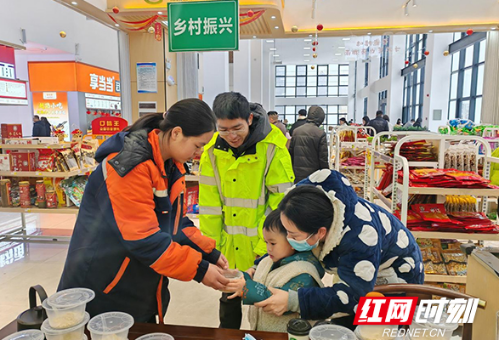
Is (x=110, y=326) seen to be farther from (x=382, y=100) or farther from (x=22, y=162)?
(x=382, y=100)

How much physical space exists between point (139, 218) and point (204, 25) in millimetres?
3330

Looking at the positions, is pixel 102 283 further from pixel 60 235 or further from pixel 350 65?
pixel 350 65

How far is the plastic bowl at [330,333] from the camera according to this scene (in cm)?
100

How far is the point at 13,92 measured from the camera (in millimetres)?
11531

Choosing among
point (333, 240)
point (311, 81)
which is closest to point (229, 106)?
point (333, 240)

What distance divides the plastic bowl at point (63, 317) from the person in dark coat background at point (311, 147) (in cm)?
453

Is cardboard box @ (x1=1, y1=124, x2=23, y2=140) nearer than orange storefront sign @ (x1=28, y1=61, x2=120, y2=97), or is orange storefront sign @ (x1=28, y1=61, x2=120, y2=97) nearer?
cardboard box @ (x1=1, y1=124, x2=23, y2=140)

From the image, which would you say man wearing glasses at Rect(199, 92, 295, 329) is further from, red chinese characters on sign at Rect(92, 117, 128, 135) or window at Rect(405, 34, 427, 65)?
window at Rect(405, 34, 427, 65)

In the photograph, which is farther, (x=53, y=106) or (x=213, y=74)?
(x=213, y=74)

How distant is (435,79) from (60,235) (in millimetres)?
13425

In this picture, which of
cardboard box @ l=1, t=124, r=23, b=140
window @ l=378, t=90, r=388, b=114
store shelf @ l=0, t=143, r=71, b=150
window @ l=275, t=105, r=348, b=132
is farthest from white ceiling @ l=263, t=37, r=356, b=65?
store shelf @ l=0, t=143, r=71, b=150

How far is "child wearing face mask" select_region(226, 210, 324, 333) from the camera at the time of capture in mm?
1440

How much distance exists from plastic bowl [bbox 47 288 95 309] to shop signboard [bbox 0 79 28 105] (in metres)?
11.6

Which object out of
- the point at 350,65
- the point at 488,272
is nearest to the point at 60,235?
the point at 488,272
